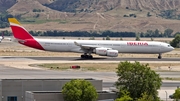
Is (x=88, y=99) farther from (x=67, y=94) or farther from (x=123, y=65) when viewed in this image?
(x=123, y=65)

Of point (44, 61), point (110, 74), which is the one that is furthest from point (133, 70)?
point (44, 61)

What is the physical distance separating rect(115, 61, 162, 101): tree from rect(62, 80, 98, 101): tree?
419 centimetres

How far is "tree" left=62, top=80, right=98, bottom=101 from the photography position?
176 feet

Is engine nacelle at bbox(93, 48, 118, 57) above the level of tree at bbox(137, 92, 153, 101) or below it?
above

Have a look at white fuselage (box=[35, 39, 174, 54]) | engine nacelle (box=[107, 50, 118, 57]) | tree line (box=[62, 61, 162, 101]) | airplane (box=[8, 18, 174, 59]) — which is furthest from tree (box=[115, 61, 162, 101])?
white fuselage (box=[35, 39, 174, 54])

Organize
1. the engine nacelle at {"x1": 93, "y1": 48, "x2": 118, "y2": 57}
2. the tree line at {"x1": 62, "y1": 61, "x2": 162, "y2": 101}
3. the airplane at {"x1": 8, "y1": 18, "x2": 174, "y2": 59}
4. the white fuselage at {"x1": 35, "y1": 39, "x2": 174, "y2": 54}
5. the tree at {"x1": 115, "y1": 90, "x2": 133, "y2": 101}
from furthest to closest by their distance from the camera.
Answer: the white fuselage at {"x1": 35, "y1": 39, "x2": 174, "y2": 54} < the airplane at {"x1": 8, "y1": 18, "x2": 174, "y2": 59} < the engine nacelle at {"x1": 93, "y1": 48, "x2": 118, "y2": 57} < the tree line at {"x1": 62, "y1": 61, "x2": 162, "y2": 101} < the tree at {"x1": 115, "y1": 90, "x2": 133, "y2": 101}

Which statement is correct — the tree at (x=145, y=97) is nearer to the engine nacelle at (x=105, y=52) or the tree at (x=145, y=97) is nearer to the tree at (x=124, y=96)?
the tree at (x=124, y=96)

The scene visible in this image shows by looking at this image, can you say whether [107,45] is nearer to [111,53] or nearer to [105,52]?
[111,53]

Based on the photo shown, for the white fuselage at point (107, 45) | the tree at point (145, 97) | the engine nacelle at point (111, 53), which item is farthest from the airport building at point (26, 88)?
the white fuselage at point (107, 45)

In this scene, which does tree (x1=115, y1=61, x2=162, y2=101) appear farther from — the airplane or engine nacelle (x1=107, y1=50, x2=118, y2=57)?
engine nacelle (x1=107, y1=50, x2=118, y2=57)

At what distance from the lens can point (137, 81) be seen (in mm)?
57406

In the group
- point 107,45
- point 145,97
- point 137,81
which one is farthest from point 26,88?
point 107,45

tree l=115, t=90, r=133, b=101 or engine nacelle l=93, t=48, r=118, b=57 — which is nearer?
tree l=115, t=90, r=133, b=101

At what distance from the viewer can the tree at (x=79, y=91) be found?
53.6 meters
